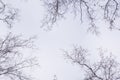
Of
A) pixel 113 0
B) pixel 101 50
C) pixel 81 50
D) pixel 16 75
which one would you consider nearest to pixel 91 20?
pixel 113 0

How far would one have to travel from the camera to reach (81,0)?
945cm

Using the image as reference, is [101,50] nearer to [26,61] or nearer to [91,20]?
[26,61]

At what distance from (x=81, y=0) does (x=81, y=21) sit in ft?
2.64

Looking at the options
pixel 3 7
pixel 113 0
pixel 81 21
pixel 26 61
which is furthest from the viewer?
pixel 26 61

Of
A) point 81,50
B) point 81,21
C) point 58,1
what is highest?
point 58,1

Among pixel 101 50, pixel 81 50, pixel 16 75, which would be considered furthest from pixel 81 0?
pixel 101 50

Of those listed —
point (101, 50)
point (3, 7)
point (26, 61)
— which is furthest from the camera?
point (101, 50)

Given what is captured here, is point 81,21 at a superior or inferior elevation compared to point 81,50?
superior

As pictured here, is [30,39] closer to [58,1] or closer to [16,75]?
[16,75]

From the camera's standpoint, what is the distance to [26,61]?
17.3m

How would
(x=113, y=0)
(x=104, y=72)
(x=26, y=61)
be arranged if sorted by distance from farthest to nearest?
(x=104, y=72) → (x=26, y=61) → (x=113, y=0)

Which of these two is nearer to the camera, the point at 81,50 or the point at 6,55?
the point at 6,55

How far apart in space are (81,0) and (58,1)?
2.50 ft

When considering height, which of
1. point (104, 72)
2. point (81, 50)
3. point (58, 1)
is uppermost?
point (58, 1)
